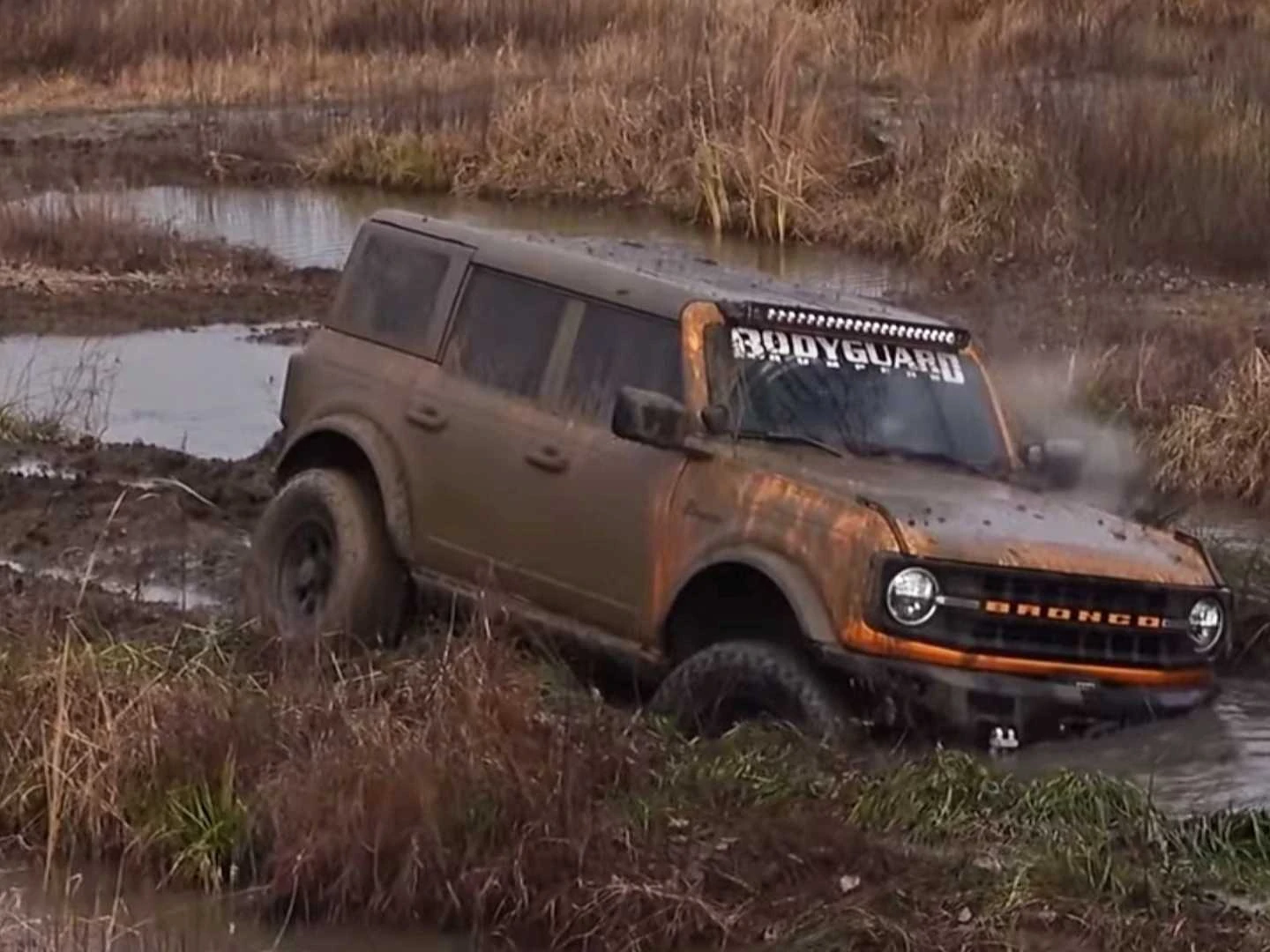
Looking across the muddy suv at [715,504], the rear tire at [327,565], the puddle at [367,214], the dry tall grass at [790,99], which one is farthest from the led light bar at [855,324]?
the dry tall grass at [790,99]

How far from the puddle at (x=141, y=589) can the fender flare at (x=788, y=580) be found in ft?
9.91

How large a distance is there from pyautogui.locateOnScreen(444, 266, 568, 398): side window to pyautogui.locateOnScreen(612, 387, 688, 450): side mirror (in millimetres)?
924

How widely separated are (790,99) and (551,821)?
60.1 ft

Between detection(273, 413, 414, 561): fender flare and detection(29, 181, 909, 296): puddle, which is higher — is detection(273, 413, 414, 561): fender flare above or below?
above

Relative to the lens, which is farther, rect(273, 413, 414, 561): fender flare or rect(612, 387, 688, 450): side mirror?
rect(273, 413, 414, 561): fender flare

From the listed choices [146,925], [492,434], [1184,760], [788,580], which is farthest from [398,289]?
[146,925]

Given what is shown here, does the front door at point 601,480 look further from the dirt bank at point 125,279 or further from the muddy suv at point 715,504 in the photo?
the dirt bank at point 125,279

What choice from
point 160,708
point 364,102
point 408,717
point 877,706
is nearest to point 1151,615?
point 877,706

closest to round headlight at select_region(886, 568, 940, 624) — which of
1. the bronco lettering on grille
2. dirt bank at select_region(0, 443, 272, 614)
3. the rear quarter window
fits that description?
the bronco lettering on grille

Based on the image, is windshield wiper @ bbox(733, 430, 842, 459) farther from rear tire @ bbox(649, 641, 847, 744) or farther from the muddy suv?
rear tire @ bbox(649, 641, 847, 744)

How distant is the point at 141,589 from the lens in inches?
462

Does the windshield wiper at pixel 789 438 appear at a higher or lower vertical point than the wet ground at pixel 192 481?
higher

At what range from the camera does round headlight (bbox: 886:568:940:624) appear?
8.81m

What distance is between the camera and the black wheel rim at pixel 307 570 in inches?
425
